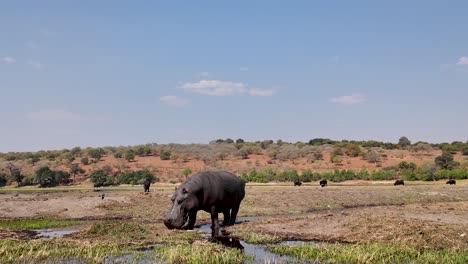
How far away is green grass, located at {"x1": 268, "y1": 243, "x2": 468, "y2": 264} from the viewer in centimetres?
1438

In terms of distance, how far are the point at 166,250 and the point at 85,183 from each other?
67.4 metres

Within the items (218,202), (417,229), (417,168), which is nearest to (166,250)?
(218,202)

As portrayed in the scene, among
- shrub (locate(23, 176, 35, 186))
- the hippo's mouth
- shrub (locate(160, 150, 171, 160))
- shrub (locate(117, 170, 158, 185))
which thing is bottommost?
shrub (locate(23, 176, 35, 186))

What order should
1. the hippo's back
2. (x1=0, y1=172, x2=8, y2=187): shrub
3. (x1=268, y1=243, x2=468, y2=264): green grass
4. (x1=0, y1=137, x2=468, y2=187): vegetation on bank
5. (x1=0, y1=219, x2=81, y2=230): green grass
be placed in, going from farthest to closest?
(x1=0, y1=172, x2=8, y2=187): shrub, (x1=0, y1=137, x2=468, y2=187): vegetation on bank, (x1=0, y1=219, x2=81, y2=230): green grass, the hippo's back, (x1=268, y1=243, x2=468, y2=264): green grass

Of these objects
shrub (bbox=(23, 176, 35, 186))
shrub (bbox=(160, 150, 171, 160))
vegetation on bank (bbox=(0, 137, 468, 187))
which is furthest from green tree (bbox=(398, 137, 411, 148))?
shrub (bbox=(23, 176, 35, 186))

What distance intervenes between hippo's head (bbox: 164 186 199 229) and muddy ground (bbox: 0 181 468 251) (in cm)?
207

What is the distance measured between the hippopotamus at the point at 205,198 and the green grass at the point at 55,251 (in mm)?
3130

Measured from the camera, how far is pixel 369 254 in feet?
48.1

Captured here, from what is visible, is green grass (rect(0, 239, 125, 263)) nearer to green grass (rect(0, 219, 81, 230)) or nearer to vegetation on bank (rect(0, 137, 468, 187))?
green grass (rect(0, 219, 81, 230))

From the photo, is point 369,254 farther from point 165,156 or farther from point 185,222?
point 165,156

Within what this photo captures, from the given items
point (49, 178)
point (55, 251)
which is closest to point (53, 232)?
point (55, 251)

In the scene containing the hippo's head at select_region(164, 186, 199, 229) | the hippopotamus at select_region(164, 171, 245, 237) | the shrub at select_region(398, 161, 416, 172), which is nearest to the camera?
the hippo's head at select_region(164, 186, 199, 229)

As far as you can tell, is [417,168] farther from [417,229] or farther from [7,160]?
[7,160]

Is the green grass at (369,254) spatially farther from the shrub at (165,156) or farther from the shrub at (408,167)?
the shrub at (165,156)
